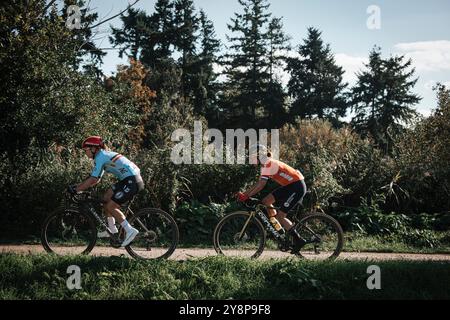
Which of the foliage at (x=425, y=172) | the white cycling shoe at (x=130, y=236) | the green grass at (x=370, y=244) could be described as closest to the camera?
the white cycling shoe at (x=130, y=236)

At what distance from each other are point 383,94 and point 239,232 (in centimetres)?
3979

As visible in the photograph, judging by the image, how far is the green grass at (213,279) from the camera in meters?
6.49

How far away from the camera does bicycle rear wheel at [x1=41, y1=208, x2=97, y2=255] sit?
803 centimetres

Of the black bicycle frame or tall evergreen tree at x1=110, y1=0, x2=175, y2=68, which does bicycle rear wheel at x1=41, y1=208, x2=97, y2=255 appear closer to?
the black bicycle frame

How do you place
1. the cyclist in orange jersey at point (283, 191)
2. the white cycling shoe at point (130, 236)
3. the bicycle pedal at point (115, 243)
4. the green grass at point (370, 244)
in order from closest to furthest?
the white cycling shoe at point (130, 236) → the bicycle pedal at point (115, 243) → the cyclist in orange jersey at point (283, 191) → the green grass at point (370, 244)

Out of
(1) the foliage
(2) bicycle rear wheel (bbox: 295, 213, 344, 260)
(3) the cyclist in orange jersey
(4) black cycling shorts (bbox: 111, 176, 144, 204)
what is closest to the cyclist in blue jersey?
(4) black cycling shorts (bbox: 111, 176, 144, 204)

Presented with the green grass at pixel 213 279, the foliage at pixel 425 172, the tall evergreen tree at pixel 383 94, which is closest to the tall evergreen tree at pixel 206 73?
the tall evergreen tree at pixel 383 94

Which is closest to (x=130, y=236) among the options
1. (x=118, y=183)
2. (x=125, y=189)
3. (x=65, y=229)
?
(x=125, y=189)

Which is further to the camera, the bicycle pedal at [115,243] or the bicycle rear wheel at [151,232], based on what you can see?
the bicycle rear wheel at [151,232]

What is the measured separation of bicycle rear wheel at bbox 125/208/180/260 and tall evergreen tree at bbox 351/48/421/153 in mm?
37950

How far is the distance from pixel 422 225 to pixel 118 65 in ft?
105

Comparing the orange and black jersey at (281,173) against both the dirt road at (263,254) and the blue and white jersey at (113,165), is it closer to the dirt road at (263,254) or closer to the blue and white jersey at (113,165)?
the dirt road at (263,254)

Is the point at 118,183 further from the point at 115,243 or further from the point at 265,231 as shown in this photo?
the point at 265,231
